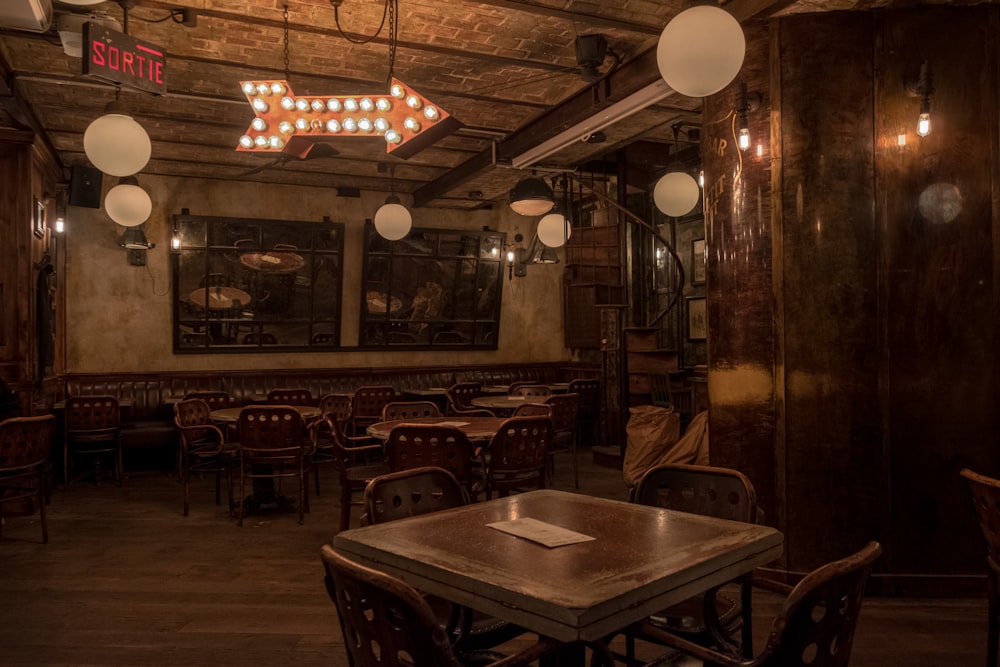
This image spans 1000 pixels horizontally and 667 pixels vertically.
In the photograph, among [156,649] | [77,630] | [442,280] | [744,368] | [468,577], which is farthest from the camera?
[442,280]

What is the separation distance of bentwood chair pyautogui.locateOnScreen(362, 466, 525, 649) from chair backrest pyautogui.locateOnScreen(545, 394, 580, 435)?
3.24 m

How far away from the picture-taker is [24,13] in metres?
3.37

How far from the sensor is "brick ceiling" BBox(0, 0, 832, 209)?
4500 millimetres

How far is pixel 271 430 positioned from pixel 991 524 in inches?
180

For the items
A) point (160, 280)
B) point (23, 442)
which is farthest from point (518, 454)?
point (160, 280)

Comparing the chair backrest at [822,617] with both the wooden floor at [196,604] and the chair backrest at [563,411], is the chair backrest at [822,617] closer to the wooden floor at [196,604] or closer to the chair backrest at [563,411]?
the wooden floor at [196,604]

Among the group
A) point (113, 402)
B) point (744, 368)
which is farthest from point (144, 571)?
point (744, 368)

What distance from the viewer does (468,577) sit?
1674 mm

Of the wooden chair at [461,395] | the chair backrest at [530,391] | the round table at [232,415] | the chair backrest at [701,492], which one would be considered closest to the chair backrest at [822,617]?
the chair backrest at [701,492]

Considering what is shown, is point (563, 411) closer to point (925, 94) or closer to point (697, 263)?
point (925, 94)

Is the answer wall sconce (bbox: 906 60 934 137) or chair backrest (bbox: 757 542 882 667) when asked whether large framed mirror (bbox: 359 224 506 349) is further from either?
chair backrest (bbox: 757 542 882 667)

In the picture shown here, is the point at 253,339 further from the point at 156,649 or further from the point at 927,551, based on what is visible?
the point at 927,551

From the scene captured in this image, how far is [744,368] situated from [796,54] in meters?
1.75

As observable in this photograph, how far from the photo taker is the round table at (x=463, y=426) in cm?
462
